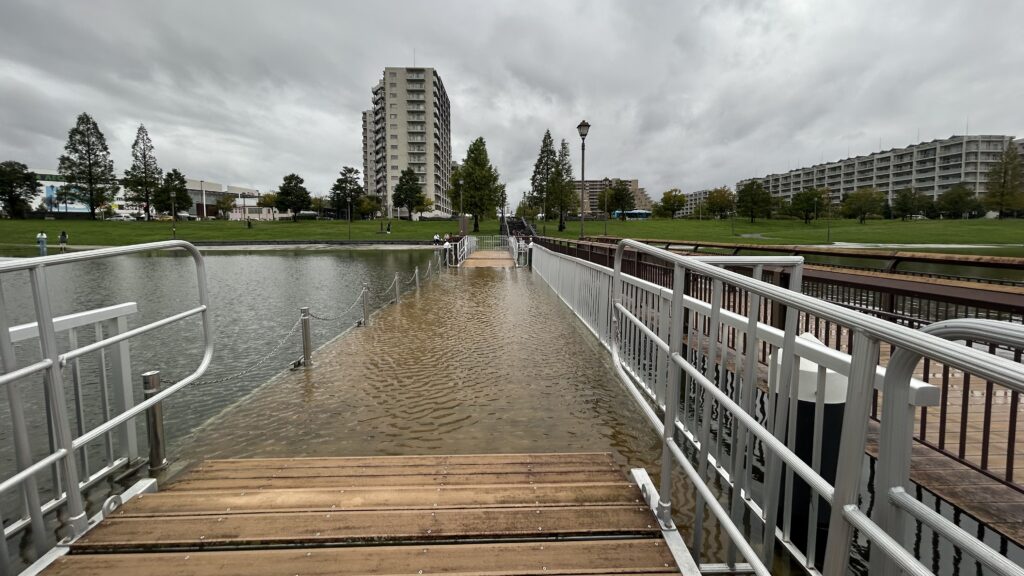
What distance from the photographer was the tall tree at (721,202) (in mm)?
110812

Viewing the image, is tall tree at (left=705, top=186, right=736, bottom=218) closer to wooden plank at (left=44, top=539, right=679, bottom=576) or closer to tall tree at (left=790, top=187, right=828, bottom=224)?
tall tree at (left=790, top=187, right=828, bottom=224)

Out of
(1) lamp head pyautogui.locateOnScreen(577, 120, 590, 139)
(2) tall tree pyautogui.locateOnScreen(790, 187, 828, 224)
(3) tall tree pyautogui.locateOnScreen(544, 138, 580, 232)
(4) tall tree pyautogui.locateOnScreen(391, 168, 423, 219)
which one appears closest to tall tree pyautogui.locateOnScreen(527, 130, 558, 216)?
(3) tall tree pyautogui.locateOnScreen(544, 138, 580, 232)

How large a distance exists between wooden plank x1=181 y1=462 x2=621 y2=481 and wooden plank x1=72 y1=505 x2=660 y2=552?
68 centimetres

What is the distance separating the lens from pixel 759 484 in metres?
3.60

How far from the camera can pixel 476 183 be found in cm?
7094

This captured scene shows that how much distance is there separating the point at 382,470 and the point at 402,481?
0.94 ft

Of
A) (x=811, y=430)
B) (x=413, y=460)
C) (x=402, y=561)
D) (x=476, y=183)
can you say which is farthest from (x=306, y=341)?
(x=476, y=183)

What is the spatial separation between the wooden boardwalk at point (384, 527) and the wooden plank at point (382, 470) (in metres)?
0.02

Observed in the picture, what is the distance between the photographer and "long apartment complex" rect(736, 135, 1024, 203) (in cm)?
12475

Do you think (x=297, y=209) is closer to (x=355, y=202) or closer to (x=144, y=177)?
(x=355, y=202)

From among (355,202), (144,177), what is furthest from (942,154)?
(144,177)

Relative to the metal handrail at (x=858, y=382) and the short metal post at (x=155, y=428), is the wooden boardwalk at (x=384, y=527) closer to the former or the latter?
the short metal post at (x=155, y=428)

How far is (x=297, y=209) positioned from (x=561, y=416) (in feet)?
351

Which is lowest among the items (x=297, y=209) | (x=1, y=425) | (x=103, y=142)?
(x=1, y=425)
